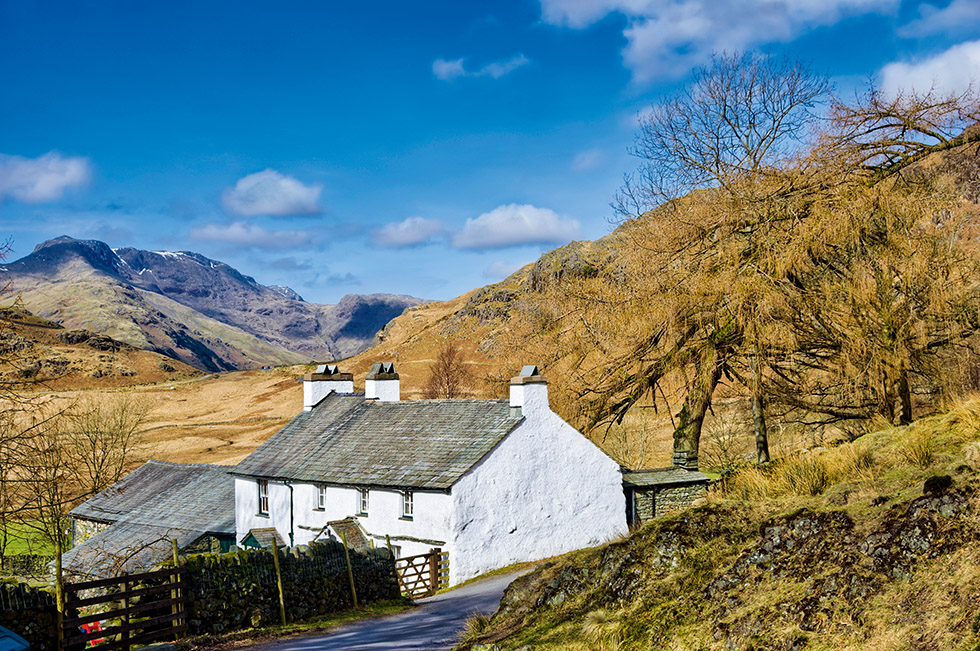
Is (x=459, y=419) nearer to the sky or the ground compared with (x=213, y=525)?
nearer to the sky

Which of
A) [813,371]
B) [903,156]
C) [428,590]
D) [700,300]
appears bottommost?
[428,590]

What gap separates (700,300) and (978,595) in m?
14.0

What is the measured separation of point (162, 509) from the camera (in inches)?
1324

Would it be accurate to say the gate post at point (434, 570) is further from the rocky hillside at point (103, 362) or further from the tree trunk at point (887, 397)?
the rocky hillside at point (103, 362)

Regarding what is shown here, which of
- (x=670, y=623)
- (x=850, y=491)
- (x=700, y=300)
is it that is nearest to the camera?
(x=670, y=623)

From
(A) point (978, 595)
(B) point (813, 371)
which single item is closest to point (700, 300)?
(B) point (813, 371)

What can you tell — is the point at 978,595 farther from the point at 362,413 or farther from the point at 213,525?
the point at 213,525

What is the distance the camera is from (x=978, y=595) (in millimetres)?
4648

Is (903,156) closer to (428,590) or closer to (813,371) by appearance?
(813,371)

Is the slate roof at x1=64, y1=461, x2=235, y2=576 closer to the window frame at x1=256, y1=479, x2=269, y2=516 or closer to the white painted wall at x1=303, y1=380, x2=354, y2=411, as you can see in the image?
the window frame at x1=256, y1=479, x2=269, y2=516

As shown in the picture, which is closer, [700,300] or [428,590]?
[700,300]

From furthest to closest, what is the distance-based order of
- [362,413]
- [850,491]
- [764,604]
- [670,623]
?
[362,413]
[850,491]
[670,623]
[764,604]

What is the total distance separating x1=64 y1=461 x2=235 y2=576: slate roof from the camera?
2936 centimetres

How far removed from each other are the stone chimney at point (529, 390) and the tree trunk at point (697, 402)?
4856 millimetres
